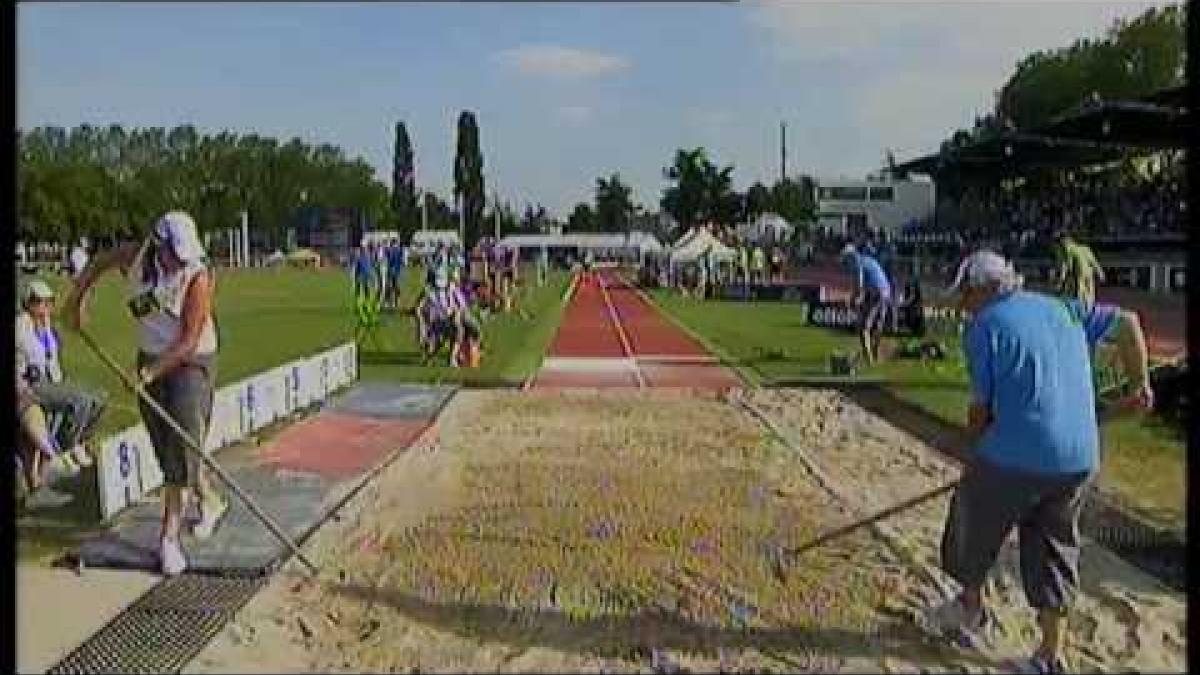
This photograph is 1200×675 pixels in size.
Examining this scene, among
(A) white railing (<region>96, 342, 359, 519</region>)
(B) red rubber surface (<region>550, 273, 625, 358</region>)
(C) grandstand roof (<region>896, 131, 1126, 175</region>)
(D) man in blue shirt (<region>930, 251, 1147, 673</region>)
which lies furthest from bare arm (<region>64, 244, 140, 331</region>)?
(C) grandstand roof (<region>896, 131, 1126, 175</region>)

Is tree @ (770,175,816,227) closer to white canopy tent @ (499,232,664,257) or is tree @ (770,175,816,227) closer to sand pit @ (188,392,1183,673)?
white canopy tent @ (499,232,664,257)

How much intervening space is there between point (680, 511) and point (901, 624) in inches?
116

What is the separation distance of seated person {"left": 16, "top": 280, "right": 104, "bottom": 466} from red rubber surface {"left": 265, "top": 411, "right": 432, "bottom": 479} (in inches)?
63.3

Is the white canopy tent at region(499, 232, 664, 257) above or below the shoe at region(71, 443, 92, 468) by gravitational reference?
below

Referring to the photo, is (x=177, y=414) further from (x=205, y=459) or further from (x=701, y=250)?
(x=701, y=250)

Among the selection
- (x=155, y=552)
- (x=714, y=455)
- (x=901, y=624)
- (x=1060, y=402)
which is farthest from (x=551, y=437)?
(x=1060, y=402)

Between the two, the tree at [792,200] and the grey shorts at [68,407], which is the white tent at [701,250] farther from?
the tree at [792,200]

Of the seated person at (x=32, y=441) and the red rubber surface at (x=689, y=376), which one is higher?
the seated person at (x=32, y=441)

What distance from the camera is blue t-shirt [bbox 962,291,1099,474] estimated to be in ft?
20.3

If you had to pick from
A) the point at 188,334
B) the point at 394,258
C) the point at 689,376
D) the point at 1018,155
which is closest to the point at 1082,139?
→ the point at 1018,155

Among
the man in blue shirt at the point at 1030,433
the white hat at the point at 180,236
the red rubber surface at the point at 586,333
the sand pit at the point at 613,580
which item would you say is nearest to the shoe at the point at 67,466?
the sand pit at the point at 613,580

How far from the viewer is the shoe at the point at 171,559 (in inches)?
309

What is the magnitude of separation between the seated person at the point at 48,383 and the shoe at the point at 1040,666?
6.15 metres

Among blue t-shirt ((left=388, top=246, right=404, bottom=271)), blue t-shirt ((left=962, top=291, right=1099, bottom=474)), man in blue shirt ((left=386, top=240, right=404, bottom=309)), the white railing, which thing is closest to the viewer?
blue t-shirt ((left=962, top=291, right=1099, bottom=474))
